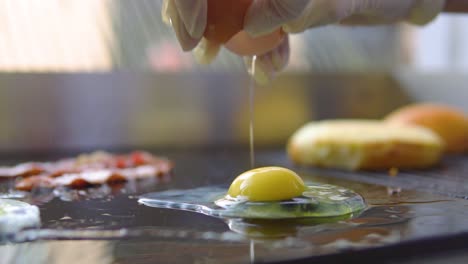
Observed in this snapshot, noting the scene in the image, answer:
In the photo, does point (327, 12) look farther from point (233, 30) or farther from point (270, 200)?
point (270, 200)

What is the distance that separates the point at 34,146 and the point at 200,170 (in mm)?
762

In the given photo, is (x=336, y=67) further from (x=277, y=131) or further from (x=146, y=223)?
(x=146, y=223)

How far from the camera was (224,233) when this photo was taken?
88 centimetres

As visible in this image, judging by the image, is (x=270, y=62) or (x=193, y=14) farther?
(x=270, y=62)

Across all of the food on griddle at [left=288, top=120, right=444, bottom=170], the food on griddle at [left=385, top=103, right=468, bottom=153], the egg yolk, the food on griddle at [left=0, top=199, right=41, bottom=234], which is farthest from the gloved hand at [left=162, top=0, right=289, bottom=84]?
the food on griddle at [left=385, top=103, right=468, bottom=153]

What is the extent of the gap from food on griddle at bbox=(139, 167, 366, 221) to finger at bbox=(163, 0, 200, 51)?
0.26m

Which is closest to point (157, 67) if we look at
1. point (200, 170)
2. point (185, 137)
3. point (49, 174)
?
point (185, 137)

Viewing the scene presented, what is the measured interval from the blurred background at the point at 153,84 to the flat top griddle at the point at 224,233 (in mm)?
927

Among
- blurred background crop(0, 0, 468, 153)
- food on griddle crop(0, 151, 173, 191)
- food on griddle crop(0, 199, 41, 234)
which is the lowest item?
food on griddle crop(0, 151, 173, 191)

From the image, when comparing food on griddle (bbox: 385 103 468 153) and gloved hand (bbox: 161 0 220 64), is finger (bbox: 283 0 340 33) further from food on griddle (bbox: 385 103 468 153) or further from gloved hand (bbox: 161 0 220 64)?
food on griddle (bbox: 385 103 468 153)

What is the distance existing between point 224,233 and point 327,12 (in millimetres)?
539

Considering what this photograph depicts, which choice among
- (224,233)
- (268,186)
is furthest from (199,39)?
(224,233)

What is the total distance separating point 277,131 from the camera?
257 centimetres

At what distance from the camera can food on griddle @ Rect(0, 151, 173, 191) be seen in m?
1.39
